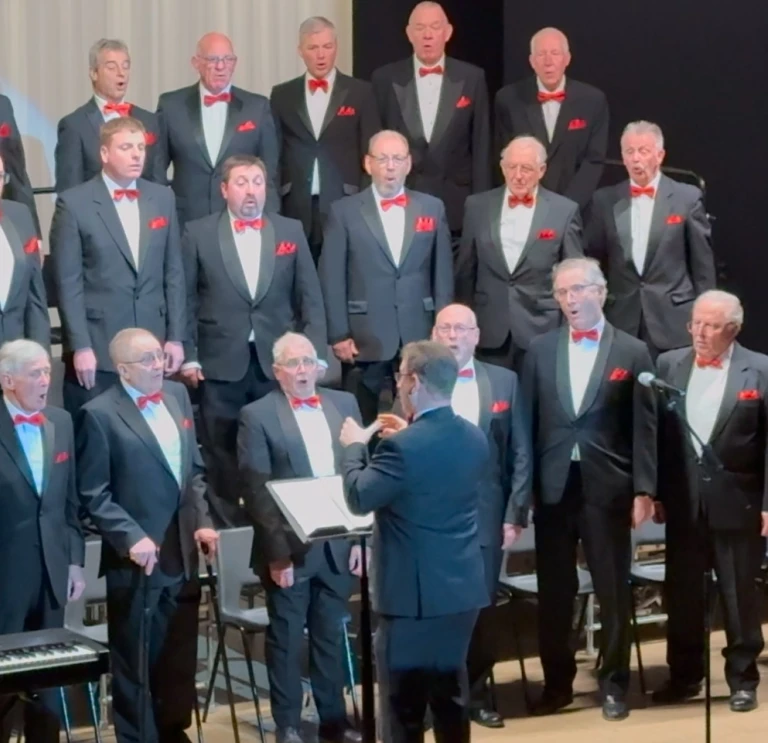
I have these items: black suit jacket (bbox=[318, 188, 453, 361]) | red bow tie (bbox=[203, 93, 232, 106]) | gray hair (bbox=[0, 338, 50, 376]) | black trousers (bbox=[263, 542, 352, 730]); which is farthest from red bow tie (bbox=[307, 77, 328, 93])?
gray hair (bbox=[0, 338, 50, 376])

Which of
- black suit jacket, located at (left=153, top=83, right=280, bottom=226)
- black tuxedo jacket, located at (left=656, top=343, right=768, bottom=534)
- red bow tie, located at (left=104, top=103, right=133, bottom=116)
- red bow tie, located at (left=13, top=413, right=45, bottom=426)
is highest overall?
red bow tie, located at (left=104, top=103, right=133, bottom=116)

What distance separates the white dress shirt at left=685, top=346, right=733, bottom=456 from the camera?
21.9ft

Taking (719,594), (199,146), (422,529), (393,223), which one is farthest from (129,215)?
(719,594)

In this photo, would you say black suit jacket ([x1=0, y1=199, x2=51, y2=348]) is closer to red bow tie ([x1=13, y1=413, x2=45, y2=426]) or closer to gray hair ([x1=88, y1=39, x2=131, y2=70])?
red bow tie ([x1=13, y1=413, x2=45, y2=426])

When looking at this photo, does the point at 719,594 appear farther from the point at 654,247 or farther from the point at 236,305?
the point at 236,305

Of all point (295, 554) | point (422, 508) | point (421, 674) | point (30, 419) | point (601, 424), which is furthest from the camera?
point (601, 424)

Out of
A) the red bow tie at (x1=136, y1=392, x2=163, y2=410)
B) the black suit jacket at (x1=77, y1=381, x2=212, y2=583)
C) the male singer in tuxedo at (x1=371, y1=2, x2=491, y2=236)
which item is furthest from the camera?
the male singer in tuxedo at (x1=371, y1=2, x2=491, y2=236)

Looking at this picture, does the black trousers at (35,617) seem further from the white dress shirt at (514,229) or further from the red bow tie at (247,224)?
the white dress shirt at (514,229)

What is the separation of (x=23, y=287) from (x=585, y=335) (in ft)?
6.81

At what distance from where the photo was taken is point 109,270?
6.72 metres

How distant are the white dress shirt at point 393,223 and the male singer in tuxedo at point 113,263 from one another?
88cm

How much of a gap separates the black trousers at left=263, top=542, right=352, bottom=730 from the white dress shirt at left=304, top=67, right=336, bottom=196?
2.00 meters

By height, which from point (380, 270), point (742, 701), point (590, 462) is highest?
point (380, 270)

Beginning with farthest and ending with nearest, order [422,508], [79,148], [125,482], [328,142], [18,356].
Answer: [328,142] < [79,148] < [125,482] < [18,356] < [422,508]
